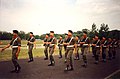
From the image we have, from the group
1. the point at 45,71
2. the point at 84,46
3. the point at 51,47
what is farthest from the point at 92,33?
the point at 45,71

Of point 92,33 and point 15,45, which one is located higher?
point 92,33

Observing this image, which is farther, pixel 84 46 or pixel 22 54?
pixel 84 46

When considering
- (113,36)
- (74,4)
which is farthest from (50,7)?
(113,36)

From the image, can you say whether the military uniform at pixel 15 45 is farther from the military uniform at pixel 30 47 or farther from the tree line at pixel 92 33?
the military uniform at pixel 30 47

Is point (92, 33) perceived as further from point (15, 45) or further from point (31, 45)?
point (15, 45)

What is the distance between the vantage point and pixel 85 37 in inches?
289

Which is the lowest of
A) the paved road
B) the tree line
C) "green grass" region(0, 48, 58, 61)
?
the paved road

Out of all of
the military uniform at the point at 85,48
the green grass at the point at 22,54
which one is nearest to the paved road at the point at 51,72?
the green grass at the point at 22,54

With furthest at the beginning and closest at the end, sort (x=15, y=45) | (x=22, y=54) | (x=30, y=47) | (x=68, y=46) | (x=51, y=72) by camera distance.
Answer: (x=30, y=47) < (x=22, y=54) < (x=68, y=46) < (x=51, y=72) < (x=15, y=45)

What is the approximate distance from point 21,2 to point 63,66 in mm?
2711

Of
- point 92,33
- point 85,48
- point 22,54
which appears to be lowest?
point 22,54

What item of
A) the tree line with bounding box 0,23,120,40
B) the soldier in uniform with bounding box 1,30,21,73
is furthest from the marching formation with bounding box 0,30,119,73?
the tree line with bounding box 0,23,120,40

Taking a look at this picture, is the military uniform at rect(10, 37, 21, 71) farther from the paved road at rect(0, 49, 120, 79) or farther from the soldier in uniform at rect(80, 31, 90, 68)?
the soldier in uniform at rect(80, 31, 90, 68)

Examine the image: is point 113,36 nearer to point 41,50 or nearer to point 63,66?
point 63,66
